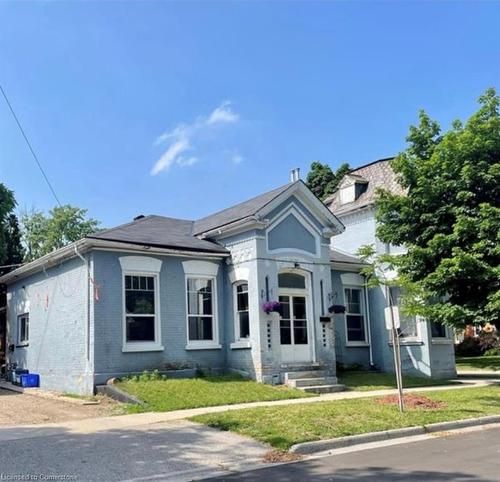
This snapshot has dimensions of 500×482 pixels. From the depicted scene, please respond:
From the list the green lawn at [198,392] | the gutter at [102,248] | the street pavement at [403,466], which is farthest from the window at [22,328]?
the street pavement at [403,466]

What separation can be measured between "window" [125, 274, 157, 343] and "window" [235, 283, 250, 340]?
264 centimetres

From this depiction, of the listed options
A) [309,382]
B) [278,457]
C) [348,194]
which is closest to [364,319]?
[309,382]

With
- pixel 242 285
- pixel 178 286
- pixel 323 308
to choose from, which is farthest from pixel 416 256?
pixel 178 286

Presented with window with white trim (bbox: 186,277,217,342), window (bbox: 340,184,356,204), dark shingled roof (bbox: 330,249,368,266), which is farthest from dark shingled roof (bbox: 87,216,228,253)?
window (bbox: 340,184,356,204)

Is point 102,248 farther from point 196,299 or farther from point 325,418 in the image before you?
point 325,418

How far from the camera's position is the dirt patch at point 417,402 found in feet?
42.0

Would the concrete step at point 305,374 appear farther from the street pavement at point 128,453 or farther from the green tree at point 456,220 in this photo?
the street pavement at point 128,453

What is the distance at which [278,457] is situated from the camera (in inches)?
341

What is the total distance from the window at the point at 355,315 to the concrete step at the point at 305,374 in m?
3.96

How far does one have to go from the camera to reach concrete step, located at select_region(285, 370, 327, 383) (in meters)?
17.0

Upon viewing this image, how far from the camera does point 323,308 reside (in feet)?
61.1

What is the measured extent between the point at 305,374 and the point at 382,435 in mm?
7343

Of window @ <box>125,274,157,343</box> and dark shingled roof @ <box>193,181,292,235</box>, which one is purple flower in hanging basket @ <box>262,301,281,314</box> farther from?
window @ <box>125,274,157,343</box>

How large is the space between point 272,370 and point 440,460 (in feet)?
29.6
